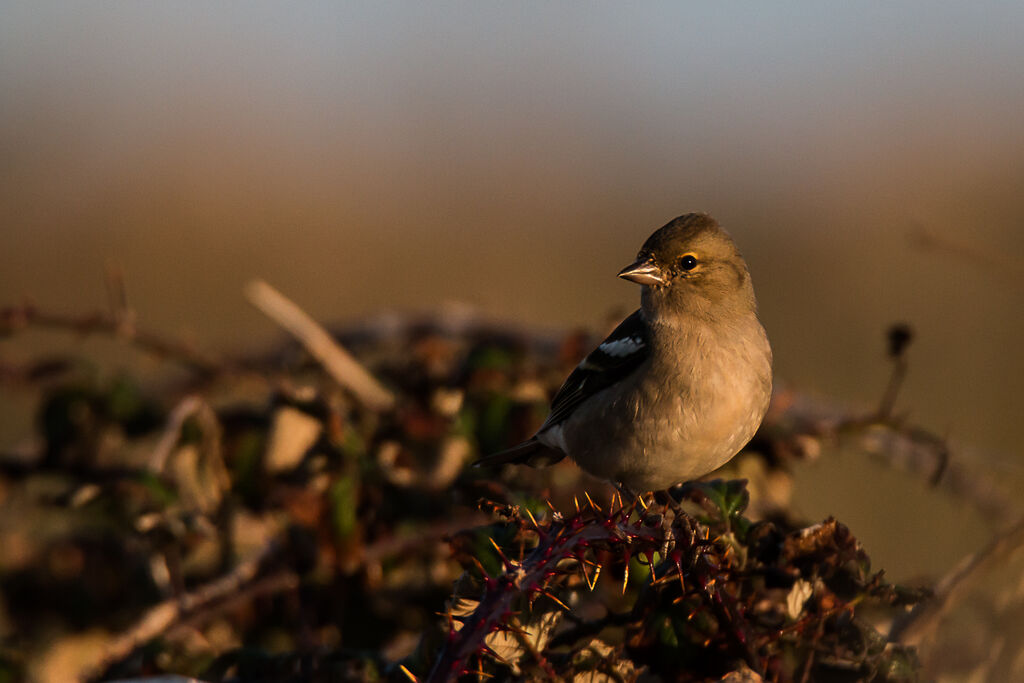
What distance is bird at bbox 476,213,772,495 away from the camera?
3330 mm

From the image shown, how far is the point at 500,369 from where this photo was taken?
374cm

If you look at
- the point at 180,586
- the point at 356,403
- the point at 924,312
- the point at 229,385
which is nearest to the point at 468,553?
the point at 180,586

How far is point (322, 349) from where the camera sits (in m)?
3.75

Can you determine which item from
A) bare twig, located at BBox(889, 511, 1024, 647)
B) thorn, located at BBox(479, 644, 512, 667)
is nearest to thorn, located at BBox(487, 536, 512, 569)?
thorn, located at BBox(479, 644, 512, 667)

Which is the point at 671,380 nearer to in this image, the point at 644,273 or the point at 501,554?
the point at 644,273

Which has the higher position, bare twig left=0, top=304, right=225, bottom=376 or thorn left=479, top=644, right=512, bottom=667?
thorn left=479, top=644, right=512, bottom=667

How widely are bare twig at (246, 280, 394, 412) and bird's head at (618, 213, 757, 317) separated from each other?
1.05 meters

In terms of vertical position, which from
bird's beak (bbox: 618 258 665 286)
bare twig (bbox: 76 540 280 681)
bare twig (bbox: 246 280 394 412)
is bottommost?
bare twig (bbox: 76 540 280 681)

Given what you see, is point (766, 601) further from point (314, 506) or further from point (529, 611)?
point (314, 506)

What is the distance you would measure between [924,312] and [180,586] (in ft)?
35.5

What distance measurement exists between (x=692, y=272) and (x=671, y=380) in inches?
19.9

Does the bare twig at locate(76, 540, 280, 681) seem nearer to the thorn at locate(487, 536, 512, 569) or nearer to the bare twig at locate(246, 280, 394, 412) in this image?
the bare twig at locate(246, 280, 394, 412)

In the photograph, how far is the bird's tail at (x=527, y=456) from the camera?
11.7 feet

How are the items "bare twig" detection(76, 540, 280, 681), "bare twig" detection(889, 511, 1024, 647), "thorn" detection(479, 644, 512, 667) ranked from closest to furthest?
"thorn" detection(479, 644, 512, 667) < "bare twig" detection(889, 511, 1024, 647) < "bare twig" detection(76, 540, 280, 681)
